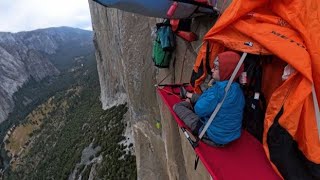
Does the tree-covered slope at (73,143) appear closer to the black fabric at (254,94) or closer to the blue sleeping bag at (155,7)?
the blue sleeping bag at (155,7)

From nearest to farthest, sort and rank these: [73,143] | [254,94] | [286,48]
→ [286,48] < [254,94] < [73,143]

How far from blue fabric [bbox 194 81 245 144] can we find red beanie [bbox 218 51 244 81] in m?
0.16

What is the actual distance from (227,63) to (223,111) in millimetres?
770

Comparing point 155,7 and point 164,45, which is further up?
point 155,7

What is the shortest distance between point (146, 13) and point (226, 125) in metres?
4.00

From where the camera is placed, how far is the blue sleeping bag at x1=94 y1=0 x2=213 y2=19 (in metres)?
8.48

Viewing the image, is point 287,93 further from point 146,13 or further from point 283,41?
point 146,13

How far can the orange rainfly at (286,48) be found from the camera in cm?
504

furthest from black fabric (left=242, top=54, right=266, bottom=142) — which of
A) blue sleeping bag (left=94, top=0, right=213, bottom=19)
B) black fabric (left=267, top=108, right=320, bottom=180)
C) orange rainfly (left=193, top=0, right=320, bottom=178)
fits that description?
blue sleeping bag (left=94, top=0, right=213, bottom=19)

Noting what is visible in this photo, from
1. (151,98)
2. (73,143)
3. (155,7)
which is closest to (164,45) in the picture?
(155,7)

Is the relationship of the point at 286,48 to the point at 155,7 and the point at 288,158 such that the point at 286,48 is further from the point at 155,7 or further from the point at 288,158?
the point at 155,7

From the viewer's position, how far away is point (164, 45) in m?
10.9

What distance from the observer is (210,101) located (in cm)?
595

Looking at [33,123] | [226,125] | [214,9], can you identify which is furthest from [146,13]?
[33,123]
